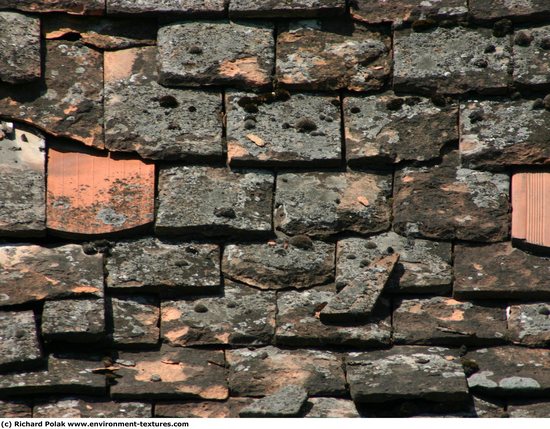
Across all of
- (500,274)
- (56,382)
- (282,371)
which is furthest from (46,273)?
(500,274)

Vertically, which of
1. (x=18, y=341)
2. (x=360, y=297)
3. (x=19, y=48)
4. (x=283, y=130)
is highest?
(x=19, y=48)

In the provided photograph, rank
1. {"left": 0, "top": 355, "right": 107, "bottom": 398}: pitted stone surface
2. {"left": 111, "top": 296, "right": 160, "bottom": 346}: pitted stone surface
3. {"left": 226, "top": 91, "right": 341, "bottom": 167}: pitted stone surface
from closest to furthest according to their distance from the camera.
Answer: {"left": 0, "top": 355, "right": 107, "bottom": 398}: pitted stone surface, {"left": 111, "top": 296, "right": 160, "bottom": 346}: pitted stone surface, {"left": 226, "top": 91, "right": 341, "bottom": 167}: pitted stone surface

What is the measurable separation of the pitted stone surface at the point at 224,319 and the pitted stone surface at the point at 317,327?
53mm

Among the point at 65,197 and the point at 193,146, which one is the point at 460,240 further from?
the point at 65,197

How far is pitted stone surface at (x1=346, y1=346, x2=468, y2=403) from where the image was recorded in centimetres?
502

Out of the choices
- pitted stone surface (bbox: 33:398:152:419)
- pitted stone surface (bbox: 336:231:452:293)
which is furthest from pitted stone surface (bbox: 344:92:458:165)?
pitted stone surface (bbox: 33:398:152:419)

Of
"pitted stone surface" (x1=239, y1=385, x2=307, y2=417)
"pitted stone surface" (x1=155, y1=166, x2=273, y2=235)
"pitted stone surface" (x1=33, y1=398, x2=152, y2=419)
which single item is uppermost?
"pitted stone surface" (x1=155, y1=166, x2=273, y2=235)

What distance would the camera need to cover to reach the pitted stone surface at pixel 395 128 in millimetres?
5770

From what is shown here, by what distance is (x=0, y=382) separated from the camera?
16.6ft

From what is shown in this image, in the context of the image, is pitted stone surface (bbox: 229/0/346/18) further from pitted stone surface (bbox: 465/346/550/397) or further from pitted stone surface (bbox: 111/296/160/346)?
pitted stone surface (bbox: 465/346/550/397)

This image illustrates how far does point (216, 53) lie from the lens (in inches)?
234

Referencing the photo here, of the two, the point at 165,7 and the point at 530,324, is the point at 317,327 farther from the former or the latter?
the point at 165,7

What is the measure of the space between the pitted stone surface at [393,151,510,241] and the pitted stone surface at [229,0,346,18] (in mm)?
839

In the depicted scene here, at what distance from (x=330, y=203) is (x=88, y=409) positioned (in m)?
1.36
